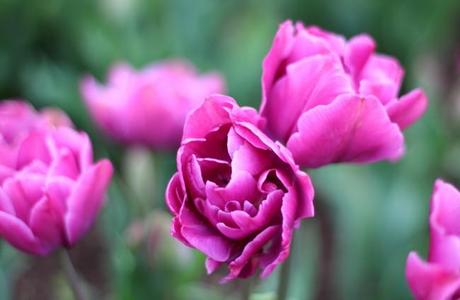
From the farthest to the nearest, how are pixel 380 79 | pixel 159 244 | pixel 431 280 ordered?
1. pixel 159 244
2. pixel 380 79
3. pixel 431 280

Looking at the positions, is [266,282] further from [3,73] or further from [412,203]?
[3,73]

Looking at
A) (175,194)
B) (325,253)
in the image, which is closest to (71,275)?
(175,194)

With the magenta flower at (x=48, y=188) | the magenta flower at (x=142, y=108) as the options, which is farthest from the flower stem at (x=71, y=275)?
the magenta flower at (x=142, y=108)

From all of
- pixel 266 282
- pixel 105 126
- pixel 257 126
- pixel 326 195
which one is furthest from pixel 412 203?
pixel 257 126

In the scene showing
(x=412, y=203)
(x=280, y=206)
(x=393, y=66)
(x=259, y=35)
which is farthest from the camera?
(x=259, y=35)

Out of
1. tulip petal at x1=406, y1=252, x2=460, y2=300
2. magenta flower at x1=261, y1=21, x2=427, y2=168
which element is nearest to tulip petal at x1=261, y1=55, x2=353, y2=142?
magenta flower at x1=261, y1=21, x2=427, y2=168

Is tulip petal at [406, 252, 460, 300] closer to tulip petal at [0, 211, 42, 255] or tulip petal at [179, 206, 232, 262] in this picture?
tulip petal at [179, 206, 232, 262]

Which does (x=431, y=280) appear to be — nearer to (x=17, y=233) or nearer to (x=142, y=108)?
(x=17, y=233)

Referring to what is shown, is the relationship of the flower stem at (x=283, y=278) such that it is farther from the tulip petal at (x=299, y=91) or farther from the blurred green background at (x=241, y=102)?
the blurred green background at (x=241, y=102)
